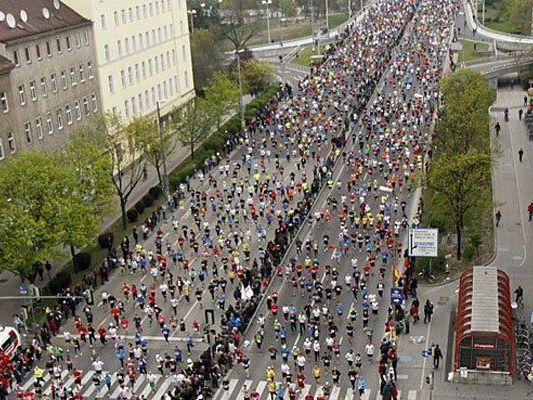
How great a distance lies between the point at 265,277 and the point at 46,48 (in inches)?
1125

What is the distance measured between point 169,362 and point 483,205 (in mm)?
22911

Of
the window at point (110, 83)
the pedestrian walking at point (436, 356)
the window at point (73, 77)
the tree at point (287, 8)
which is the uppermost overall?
the window at point (73, 77)

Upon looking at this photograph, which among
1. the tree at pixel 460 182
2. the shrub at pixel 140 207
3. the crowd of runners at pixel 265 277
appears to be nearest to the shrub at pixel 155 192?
the shrub at pixel 140 207

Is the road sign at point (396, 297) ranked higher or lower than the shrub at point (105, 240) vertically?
higher

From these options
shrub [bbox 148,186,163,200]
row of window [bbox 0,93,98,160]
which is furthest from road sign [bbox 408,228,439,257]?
row of window [bbox 0,93,98,160]

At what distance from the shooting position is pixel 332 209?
62.6 metres

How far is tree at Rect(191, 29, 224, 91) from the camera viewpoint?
108 meters

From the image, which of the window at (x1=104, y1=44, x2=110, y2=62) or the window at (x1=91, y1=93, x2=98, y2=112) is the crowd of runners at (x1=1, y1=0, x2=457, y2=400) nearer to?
the window at (x1=91, y1=93, x2=98, y2=112)

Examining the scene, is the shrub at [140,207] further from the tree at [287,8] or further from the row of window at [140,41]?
the tree at [287,8]

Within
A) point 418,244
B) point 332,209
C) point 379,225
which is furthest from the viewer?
point 332,209

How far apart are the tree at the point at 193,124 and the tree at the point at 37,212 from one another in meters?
25.9

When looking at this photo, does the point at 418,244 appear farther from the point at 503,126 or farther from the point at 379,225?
the point at 503,126

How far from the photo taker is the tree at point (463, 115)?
5953 cm

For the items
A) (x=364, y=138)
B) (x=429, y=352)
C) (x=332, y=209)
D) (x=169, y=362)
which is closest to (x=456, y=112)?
(x=332, y=209)
